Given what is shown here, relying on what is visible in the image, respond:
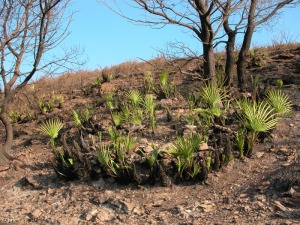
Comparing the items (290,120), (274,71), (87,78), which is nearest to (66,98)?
(87,78)

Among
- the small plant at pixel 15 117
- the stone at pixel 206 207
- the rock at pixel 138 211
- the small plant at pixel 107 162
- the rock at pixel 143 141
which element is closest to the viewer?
the stone at pixel 206 207

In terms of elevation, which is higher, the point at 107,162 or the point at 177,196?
A: the point at 107,162

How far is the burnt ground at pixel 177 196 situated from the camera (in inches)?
186

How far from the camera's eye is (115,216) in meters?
5.09

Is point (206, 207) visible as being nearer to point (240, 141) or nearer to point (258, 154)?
point (240, 141)

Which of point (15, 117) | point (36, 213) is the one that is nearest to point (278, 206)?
point (36, 213)

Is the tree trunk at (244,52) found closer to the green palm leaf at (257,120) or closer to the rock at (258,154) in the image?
the green palm leaf at (257,120)

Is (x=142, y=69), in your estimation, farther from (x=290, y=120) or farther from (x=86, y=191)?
(x=86, y=191)

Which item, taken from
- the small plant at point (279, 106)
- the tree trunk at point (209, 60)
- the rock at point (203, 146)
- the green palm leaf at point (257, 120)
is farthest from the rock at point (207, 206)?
the tree trunk at point (209, 60)

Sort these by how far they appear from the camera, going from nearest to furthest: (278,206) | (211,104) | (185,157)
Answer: (278,206), (185,157), (211,104)

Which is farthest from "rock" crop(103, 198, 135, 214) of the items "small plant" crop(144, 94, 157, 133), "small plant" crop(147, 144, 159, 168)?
"small plant" crop(144, 94, 157, 133)

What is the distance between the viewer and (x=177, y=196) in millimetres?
5281

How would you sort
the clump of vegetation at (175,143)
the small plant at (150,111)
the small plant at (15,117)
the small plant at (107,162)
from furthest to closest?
the small plant at (15,117), the small plant at (150,111), the small plant at (107,162), the clump of vegetation at (175,143)

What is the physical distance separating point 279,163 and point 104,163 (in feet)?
7.93
